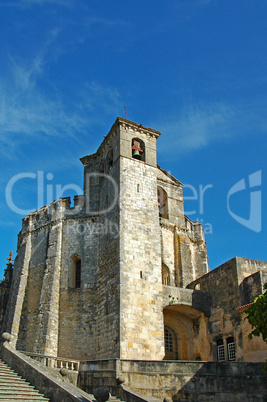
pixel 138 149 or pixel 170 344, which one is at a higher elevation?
pixel 138 149

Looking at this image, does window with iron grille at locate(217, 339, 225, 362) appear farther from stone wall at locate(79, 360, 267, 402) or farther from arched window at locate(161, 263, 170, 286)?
arched window at locate(161, 263, 170, 286)

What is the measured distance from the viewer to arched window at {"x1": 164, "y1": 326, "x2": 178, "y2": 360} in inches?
920

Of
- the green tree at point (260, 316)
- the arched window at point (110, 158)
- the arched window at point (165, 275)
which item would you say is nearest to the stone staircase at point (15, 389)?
the green tree at point (260, 316)

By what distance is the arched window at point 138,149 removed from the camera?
82.6 feet

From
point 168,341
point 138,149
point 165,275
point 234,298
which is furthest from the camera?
point 165,275

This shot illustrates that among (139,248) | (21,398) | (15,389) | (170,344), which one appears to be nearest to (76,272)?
(139,248)

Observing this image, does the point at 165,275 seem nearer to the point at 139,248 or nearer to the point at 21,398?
the point at 139,248

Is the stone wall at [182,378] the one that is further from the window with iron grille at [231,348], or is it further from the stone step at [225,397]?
the window with iron grille at [231,348]

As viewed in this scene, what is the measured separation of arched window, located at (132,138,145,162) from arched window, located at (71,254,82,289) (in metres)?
6.92

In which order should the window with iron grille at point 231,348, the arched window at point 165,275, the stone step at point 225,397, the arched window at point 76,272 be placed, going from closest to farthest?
the stone step at point 225,397 → the window with iron grille at point 231,348 → the arched window at point 76,272 → the arched window at point 165,275

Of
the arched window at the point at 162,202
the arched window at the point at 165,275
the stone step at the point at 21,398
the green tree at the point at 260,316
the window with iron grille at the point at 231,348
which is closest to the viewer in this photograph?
the stone step at the point at 21,398

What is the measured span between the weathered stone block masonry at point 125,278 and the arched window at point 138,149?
0.06 metres

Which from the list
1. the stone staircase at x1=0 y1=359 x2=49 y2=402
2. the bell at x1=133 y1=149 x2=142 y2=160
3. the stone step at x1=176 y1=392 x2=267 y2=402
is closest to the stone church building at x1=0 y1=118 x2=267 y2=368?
the bell at x1=133 y1=149 x2=142 y2=160

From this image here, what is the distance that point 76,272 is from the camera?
2483cm
